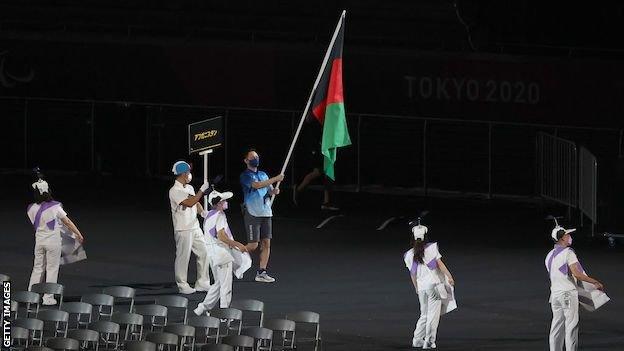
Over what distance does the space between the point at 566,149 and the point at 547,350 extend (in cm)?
1033

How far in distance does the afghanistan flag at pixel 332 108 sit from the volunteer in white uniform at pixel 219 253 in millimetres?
3557

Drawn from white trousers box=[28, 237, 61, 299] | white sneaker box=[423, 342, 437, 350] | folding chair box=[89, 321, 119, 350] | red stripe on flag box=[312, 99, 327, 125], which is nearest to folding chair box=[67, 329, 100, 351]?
folding chair box=[89, 321, 119, 350]

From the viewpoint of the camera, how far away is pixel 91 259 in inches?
1096

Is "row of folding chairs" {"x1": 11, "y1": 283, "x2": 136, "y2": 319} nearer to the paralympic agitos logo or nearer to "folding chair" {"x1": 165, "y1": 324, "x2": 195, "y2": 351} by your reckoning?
"folding chair" {"x1": 165, "y1": 324, "x2": 195, "y2": 351}

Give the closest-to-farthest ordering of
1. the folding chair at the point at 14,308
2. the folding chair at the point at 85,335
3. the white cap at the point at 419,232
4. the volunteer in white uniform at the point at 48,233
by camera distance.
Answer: the folding chair at the point at 85,335 → the white cap at the point at 419,232 → the folding chair at the point at 14,308 → the volunteer in white uniform at the point at 48,233

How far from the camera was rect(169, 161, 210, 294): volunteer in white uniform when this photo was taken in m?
24.9

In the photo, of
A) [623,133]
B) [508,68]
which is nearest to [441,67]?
[508,68]

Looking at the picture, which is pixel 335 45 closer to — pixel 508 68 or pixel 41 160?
pixel 508 68

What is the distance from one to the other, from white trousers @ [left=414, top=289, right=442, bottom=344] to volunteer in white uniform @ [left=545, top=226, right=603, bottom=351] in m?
1.44

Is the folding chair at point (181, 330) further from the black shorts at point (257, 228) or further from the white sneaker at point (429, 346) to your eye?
the black shorts at point (257, 228)

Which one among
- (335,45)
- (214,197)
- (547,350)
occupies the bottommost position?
(547,350)

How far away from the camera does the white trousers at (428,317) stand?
2109cm

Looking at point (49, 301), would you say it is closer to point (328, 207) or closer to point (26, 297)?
point (26, 297)

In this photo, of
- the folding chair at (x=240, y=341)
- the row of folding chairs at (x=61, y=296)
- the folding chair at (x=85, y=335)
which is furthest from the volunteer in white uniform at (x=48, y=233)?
the folding chair at (x=240, y=341)
